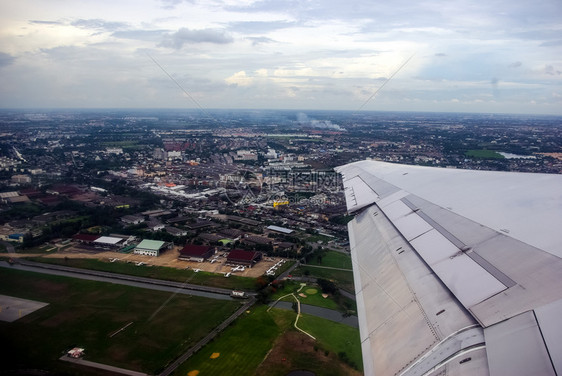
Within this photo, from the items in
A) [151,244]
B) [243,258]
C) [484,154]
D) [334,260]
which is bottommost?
[334,260]

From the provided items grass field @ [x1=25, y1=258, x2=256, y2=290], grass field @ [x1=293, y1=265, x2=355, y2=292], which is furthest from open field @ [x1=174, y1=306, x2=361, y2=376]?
grass field @ [x1=293, y1=265, x2=355, y2=292]

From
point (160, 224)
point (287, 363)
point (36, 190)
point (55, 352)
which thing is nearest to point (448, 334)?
point (287, 363)

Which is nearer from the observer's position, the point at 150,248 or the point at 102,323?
the point at 102,323

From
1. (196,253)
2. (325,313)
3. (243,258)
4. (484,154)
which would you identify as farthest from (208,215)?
(484,154)

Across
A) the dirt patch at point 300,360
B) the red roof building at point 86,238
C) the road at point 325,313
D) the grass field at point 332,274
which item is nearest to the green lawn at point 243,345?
the dirt patch at point 300,360

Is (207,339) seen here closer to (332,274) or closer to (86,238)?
(332,274)

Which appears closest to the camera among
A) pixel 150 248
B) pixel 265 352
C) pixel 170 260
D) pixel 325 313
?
pixel 265 352
